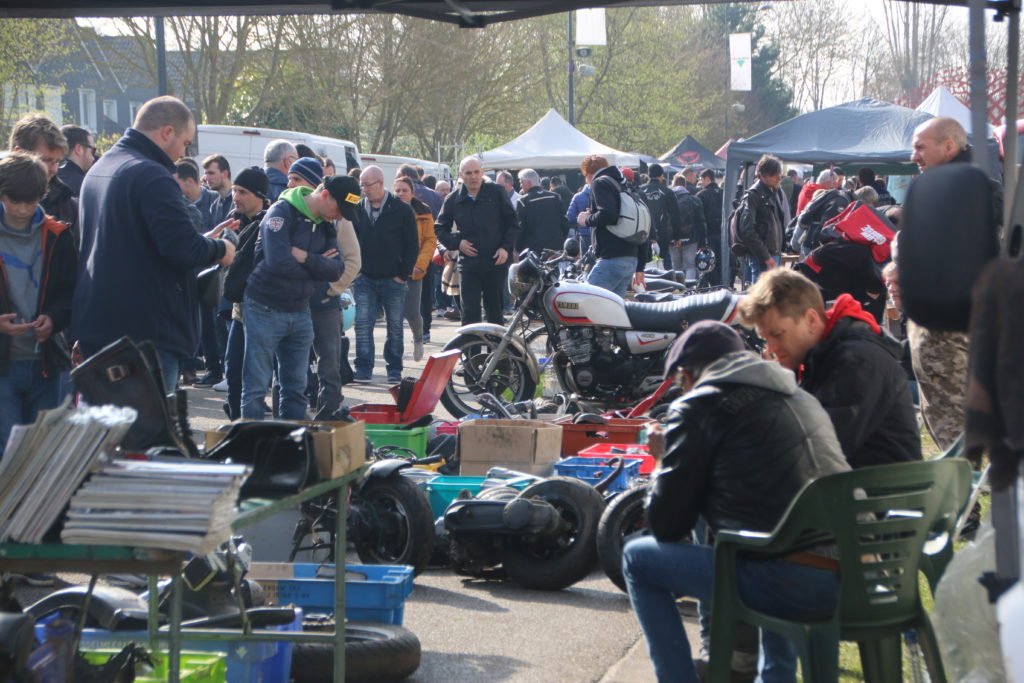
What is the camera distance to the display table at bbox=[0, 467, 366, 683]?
8.77 ft

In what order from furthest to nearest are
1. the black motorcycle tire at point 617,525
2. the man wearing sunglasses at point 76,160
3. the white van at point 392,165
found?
the white van at point 392,165, the man wearing sunglasses at point 76,160, the black motorcycle tire at point 617,525

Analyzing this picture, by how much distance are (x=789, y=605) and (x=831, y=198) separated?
8.36m

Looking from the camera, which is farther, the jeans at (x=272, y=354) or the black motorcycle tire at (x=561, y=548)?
the jeans at (x=272, y=354)

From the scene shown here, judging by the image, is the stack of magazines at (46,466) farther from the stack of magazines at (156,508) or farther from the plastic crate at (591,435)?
the plastic crate at (591,435)

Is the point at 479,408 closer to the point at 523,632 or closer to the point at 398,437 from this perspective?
the point at 398,437

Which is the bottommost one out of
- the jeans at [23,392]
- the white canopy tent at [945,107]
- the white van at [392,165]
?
the jeans at [23,392]

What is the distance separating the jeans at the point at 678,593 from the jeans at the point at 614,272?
7.14m

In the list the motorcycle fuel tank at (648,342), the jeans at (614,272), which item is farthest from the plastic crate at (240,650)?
the jeans at (614,272)

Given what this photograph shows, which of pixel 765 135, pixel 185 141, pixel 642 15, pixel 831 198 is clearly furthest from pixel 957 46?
pixel 185 141

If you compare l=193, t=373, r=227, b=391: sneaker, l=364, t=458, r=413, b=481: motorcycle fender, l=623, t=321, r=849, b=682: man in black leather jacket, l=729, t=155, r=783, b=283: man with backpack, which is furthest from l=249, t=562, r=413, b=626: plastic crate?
l=729, t=155, r=783, b=283: man with backpack

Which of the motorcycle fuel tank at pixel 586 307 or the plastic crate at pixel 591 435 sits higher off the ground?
the motorcycle fuel tank at pixel 586 307

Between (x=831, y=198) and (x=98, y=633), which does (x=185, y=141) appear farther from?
(x=831, y=198)

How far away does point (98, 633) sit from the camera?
392 centimetres

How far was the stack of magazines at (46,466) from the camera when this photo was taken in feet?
8.97
